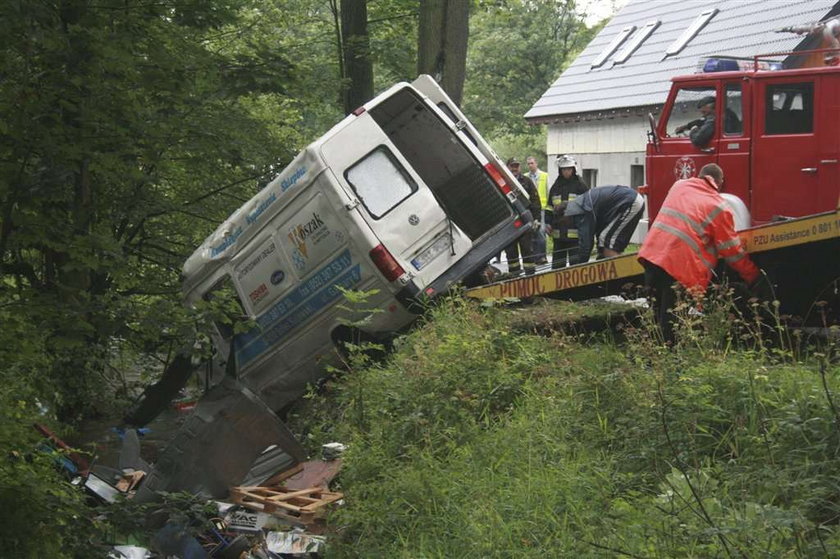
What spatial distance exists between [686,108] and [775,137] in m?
1.00

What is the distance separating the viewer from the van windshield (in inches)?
485

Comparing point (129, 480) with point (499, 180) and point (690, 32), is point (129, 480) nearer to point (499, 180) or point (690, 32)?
point (499, 180)

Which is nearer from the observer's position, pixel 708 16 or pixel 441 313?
pixel 441 313

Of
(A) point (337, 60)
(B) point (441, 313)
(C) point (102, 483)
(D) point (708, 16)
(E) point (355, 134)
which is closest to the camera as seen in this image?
(C) point (102, 483)

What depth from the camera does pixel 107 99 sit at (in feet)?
27.8

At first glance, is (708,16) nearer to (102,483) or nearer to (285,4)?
(285,4)

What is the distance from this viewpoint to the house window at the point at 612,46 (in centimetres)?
3168

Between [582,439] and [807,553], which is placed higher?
[807,553]

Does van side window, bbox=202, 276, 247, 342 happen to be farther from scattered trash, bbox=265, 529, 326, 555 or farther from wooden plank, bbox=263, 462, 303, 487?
scattered trash, bbox=265, 529, 326, 555

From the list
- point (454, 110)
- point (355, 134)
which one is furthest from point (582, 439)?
point (454, 110)

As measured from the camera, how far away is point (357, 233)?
11172 mm

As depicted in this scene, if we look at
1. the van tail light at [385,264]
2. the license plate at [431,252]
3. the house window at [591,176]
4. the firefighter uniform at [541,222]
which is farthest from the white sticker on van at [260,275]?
the house window at [591,176]

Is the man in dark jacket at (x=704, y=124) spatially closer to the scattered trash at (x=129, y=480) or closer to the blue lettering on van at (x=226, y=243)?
the blue lettering on van at (x=226, y=243)

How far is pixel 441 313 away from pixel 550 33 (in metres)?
44.0
